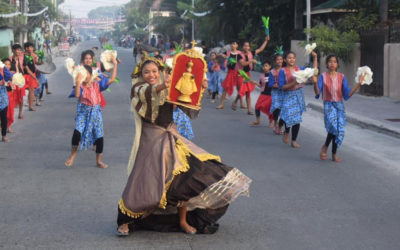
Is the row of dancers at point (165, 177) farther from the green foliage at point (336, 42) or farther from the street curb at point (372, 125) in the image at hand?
the green foliage at point (336, 42)

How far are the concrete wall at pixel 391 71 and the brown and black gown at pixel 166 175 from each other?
14352mm

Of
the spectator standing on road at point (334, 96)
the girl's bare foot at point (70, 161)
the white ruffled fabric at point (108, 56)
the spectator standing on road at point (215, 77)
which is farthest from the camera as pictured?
the spectator standing on road at point (215, 77)

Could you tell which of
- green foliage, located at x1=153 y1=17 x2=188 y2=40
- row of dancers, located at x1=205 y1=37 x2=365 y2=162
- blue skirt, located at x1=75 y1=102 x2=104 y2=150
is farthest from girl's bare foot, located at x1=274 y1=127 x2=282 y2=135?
green foliage, located at x1=153 y1=17 x2=188 y2=40

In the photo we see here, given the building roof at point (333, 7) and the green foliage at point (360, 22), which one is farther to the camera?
the building roof at point (333, 7)

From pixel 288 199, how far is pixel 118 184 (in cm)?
216

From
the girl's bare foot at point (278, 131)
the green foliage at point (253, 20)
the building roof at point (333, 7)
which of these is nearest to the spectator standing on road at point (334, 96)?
the girl's bare foot at point (278, 131)

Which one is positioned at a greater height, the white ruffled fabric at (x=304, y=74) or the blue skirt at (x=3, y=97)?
the white ruffled fabric at (x=304, y=74)

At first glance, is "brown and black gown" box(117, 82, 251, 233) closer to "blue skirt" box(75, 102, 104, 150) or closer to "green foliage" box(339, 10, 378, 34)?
"blue skirt" box(75, 102, 104, 150)

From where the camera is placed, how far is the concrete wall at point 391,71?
63.0 feet

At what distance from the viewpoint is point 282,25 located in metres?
34.2

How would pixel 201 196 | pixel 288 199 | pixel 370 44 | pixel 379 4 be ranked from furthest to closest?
pixel 379 4, pixel 370 44, pixel 288 199, pixel 201 196

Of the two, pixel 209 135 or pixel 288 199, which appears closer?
pixel 288 199

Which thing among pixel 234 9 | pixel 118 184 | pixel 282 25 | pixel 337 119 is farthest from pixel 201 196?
pixel 234 9

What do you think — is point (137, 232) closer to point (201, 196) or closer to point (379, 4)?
point (201, 196)
